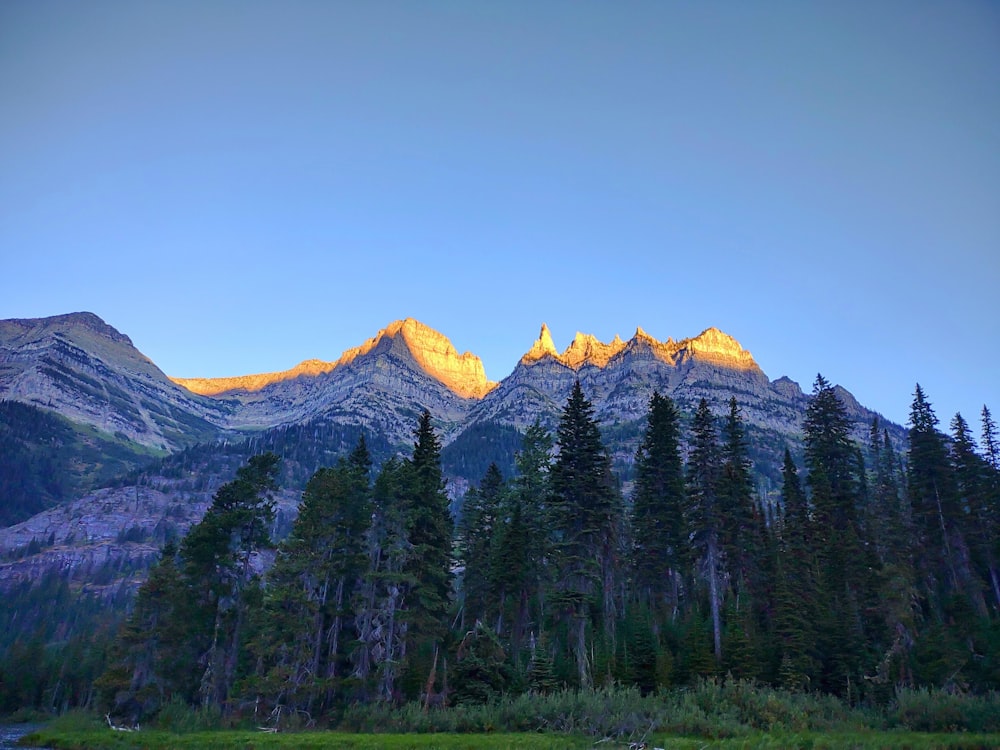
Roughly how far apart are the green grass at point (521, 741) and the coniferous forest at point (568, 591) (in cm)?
694

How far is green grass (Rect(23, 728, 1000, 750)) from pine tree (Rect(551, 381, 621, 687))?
1345cm

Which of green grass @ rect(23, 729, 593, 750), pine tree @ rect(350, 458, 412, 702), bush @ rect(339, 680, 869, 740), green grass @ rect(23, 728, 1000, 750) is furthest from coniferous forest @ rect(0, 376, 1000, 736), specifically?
green grass @ rect(23, 728, 1000, 750)

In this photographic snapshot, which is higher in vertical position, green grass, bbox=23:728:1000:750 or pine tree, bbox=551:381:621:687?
pine tree, bbox=551:381:621:687

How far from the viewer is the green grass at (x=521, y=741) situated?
1294 inches

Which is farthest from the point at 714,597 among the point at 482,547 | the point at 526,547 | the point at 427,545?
the point at 482,547

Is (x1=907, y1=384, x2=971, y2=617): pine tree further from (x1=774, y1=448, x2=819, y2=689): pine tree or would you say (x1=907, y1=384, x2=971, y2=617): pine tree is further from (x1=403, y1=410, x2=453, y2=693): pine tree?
(x1=403, y1=410, x2=453, y2=693): pine tree

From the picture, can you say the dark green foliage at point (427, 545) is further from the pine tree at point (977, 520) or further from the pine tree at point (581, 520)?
the pine tree at point (977, 520)

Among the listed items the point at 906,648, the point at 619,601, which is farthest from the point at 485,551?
the point at 906,648

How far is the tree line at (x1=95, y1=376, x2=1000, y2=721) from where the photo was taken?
47.4 m

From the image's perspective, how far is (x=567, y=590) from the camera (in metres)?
48.2

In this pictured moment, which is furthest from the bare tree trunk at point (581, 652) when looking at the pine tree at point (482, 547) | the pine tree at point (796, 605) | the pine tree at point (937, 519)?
the pine tree at point (937, 519)

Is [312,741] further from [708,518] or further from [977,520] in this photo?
[977,520]

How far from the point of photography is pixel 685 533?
188ft

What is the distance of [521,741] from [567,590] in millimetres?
14979
